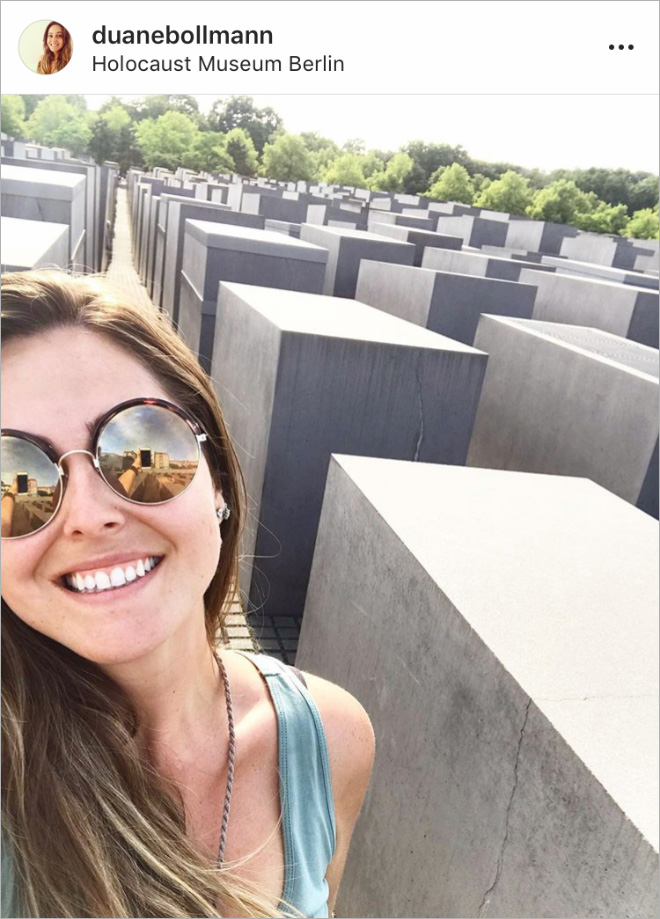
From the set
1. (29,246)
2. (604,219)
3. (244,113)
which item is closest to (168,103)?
(244,113)

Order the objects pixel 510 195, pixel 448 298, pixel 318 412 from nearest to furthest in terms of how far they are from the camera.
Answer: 1. pixel 318 412
2. pixel 448 298
3. pixel 510 195

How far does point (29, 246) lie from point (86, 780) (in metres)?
3.43

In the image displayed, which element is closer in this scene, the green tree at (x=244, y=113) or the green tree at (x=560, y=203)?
the green tree at (x=244, y=113)

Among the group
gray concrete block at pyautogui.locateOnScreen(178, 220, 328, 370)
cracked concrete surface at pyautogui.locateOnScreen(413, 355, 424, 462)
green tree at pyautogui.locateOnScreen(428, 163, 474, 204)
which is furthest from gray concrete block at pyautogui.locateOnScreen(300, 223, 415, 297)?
green tree at pyautogui.locateOnScreen(428, 163, 474, 204)

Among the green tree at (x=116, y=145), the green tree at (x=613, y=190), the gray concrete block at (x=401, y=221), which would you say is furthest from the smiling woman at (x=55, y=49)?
the green tree at (x=613, y=190)

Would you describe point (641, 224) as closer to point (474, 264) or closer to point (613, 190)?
point (613, 190)

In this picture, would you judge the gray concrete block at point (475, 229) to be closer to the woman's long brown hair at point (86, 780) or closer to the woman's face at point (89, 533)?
the woman's long brown hair at point (86, 780)

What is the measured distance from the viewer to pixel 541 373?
23.2 ft

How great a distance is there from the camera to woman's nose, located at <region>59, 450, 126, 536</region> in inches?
47.1

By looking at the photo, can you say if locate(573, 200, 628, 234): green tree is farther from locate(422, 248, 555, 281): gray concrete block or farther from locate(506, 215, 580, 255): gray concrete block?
locate(422, 248, 555, 281): gray concrete block

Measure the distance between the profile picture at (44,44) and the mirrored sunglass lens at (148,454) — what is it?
1.85ft

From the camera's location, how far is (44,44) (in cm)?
110

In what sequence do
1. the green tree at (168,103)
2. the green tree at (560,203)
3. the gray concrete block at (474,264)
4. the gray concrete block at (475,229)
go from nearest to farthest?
the green tree at (168,103) < the gray concrete block at (474,264) < the gray concrete block at (475,229) < the green tree at (560,203)

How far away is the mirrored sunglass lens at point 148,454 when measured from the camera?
1226 millimetres
